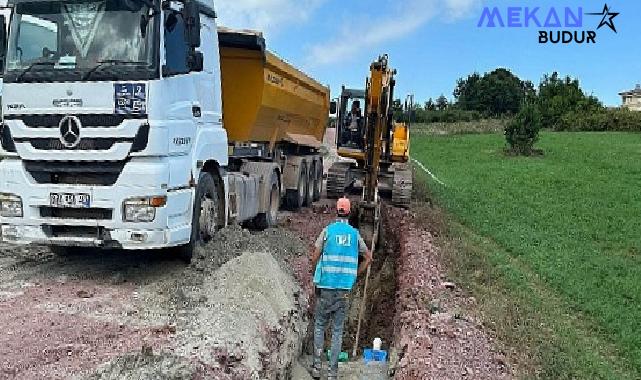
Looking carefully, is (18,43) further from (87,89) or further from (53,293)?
(53,293)

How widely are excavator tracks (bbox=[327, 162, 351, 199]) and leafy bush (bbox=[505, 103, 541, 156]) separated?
20.3 metres

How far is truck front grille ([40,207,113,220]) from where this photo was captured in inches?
318

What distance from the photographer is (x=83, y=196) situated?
8031 millimetres

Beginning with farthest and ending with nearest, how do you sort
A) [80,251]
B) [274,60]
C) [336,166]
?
[336,166] < [274,60] < [80,251]

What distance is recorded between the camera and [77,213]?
816 cm

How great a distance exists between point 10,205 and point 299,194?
8.60 metres

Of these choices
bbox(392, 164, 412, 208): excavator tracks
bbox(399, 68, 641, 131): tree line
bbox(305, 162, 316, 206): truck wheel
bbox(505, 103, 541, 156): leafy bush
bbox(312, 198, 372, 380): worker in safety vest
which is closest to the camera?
bbox(312, 198, 372, 380): worker in safety vest

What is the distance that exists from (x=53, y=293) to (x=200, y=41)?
11.7ft

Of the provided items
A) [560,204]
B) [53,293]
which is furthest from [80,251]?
[560,204]

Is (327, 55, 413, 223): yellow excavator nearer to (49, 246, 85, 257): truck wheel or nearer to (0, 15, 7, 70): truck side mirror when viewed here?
(49, 246, 85, 257): truck wheel

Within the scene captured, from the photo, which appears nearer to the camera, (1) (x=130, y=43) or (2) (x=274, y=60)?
(1) (x=130, y=43)

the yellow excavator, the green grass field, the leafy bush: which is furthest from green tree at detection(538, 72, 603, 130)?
the yellow excavator

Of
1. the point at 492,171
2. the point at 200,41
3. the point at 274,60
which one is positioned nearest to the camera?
the point at 200,41

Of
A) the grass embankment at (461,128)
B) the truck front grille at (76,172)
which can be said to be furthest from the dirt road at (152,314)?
the grass embankment at (461,128)
